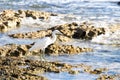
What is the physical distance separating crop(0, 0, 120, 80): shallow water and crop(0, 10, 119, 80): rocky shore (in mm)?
263

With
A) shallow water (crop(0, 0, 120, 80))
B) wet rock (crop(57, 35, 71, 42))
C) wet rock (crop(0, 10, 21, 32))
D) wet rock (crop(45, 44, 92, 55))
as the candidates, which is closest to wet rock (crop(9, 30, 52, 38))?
shallow water (crop(0, 0, 120, 80))

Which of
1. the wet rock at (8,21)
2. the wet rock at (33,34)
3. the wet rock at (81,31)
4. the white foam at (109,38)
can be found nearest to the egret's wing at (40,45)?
the wet rock at (33,34)

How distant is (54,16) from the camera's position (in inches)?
808

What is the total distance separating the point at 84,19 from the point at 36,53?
754 cm

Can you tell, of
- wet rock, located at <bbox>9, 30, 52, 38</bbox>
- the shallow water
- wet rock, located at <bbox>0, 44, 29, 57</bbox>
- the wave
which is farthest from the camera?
wet rock, located at <bbox>9, 30, 52, 38</bbox>

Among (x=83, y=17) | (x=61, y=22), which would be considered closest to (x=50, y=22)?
(x=61, y=22)

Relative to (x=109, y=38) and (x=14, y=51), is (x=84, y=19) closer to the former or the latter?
(x=109, y=38)

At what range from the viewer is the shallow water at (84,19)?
39.2 ft

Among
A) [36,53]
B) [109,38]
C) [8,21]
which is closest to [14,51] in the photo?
[36,53]

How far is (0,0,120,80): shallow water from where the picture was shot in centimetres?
1194

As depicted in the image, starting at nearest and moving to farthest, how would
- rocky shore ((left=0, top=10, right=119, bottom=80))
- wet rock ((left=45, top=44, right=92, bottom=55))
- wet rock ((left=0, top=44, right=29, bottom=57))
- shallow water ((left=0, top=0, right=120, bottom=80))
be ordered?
rocky shore ((left=0, top=10, right=119, bottom=80)), shallow water ((left=0, top=0, right=120, bottom=80)), wet rock ((left=0, top=44, right=29, bottom=57)), wet rock ((left=45, top=44, right=92, bottom=55))

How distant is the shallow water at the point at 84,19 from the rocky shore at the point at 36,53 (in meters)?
0.26

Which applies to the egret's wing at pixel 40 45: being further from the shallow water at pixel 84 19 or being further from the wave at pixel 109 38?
the wave at pixel 109 38

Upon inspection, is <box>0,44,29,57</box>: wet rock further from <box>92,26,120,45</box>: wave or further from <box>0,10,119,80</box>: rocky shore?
<box>92,26,120,45</box>: wave
